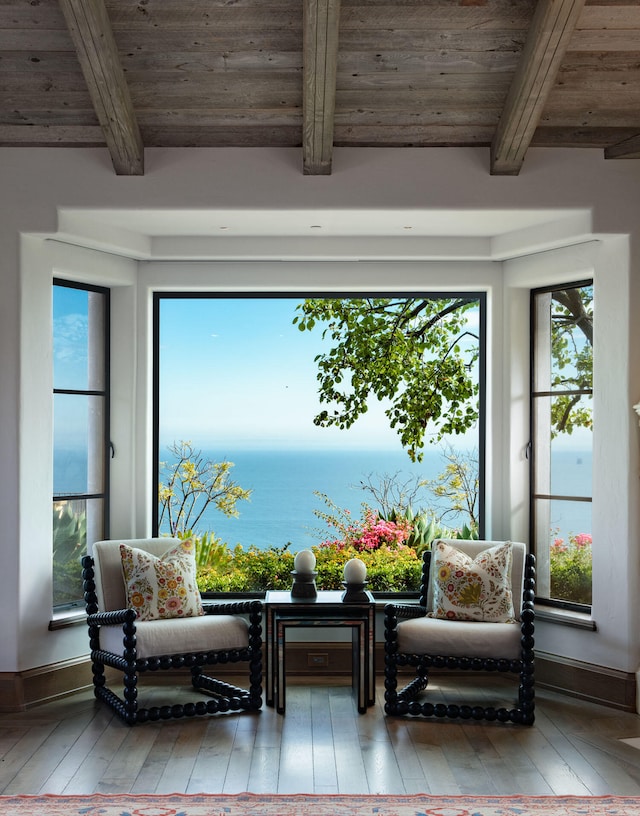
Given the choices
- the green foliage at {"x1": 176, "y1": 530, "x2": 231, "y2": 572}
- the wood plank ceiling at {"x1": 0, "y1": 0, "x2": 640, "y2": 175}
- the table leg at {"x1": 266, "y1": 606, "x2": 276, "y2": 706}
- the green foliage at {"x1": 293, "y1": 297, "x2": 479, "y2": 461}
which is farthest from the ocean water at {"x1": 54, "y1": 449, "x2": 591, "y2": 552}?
the wood plank ceiling at {"x1": 0, "y1": 0, "x2": 640, "y2": 175}

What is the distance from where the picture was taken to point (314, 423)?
6496mm

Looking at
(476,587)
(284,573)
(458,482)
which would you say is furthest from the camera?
(458,482)

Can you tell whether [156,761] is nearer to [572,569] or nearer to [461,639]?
[461,639]

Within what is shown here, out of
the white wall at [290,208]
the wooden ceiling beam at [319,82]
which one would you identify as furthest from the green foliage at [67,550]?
the wooden ceiling beam at [319,82]

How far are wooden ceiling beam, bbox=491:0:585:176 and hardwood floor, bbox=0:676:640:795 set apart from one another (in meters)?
2.89

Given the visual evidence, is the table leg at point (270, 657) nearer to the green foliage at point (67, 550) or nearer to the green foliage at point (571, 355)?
the green foliage at point (67, 550)

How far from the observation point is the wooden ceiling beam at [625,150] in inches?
180

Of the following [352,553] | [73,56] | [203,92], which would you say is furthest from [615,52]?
[352,553]

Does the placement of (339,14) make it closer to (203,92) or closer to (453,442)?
(203,92)

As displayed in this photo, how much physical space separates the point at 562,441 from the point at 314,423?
1.93 meters

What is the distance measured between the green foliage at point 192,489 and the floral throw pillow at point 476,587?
2102mm

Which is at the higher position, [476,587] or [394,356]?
[394,356]

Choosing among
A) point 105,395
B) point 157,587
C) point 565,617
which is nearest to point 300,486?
point 105,395

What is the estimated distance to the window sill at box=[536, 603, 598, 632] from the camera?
4840 millimetres
